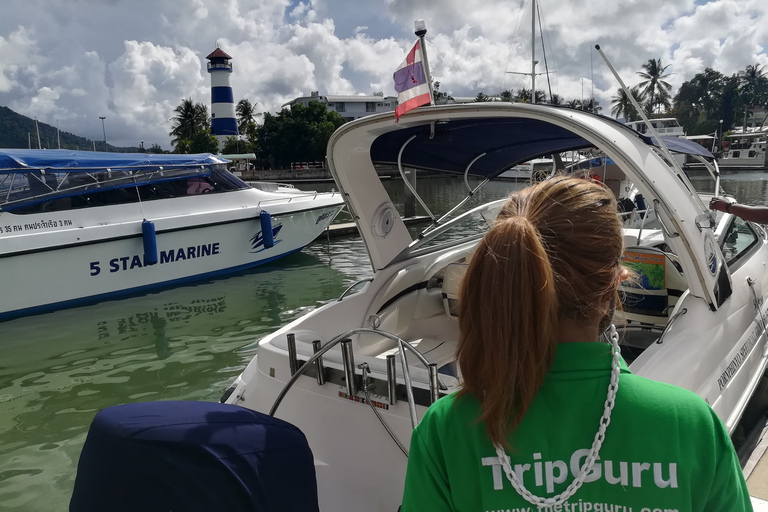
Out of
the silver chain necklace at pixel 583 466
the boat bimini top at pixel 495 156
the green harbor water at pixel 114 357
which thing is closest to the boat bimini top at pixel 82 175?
the green harbor water at pixel 114 357

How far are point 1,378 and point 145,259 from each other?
12.7ft

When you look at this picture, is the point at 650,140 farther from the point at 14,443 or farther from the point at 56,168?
the point at 56,168

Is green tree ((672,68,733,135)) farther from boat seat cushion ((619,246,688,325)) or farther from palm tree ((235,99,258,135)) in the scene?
boat seat cushion ((619,246,688,325))

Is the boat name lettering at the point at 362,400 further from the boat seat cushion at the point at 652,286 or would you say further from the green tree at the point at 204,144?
the green tree at the point at 204,144

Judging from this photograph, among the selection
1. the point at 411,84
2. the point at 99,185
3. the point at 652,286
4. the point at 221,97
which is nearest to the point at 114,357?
the point at 99,185

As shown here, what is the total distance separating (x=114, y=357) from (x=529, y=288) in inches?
283

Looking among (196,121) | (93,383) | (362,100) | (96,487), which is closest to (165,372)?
(93,383)

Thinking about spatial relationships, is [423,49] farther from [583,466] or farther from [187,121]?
[187,121]

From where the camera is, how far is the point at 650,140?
3174mm

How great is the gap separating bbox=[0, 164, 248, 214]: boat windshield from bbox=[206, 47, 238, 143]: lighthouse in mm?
32963

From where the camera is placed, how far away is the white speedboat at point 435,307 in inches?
104

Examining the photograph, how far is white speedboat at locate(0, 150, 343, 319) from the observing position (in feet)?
29.7

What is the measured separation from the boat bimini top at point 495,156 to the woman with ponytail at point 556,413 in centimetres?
205

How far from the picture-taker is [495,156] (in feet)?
16.0
